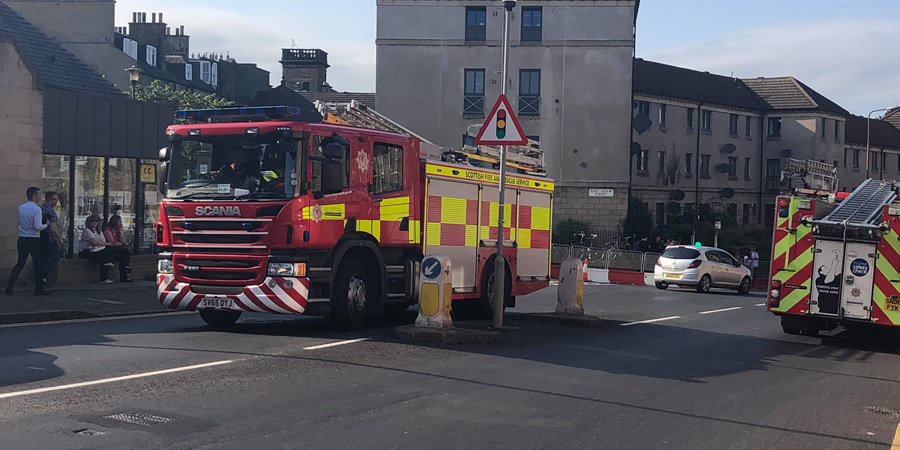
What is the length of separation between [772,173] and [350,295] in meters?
60.2

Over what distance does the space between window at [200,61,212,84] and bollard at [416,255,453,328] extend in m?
60.7

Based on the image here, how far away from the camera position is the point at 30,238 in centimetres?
1563

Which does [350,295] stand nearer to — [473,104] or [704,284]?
[704,284]

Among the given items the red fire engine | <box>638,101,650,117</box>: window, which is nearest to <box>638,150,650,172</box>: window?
<box>638,101,650,117</box>: window

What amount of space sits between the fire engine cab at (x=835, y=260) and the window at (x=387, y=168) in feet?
20.6

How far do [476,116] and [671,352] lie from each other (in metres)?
38.3

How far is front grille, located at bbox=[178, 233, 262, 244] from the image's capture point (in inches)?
483

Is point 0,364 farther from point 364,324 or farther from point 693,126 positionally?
point 693,126

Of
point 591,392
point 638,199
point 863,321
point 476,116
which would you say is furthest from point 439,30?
point 591,392

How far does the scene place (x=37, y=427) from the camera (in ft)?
22.4

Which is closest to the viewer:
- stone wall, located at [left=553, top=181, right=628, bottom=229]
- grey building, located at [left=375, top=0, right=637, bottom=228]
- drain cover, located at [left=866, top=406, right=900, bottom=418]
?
drain cover, located at [left=866, top=406, right=900, bottom=418]

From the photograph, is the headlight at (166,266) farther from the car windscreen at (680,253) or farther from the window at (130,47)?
the window at (130,47)

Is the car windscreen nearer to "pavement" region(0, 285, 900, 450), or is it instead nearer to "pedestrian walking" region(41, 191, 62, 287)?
"pavement" region(0, 285, 900, 450)

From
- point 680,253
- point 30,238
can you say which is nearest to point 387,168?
point 30,238
